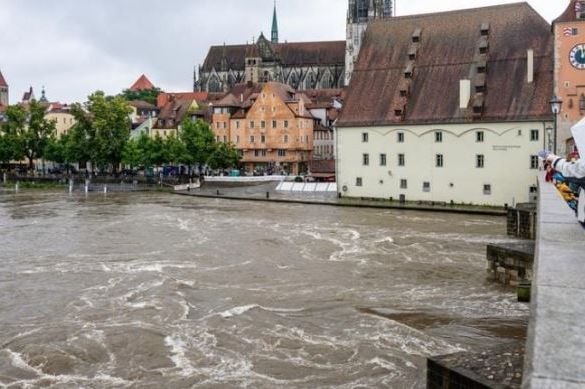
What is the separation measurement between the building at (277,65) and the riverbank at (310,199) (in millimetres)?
60160

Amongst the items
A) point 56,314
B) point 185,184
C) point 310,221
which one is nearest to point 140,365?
point 56,314

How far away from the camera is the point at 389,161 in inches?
2026

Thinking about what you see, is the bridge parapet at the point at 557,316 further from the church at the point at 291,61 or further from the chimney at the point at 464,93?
the church at the point at 291,61

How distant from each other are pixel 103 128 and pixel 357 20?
52.7m

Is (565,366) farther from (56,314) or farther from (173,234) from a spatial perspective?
(173,234)

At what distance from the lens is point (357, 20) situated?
122 m

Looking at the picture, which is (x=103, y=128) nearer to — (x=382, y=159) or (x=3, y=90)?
(x=382, y=159)

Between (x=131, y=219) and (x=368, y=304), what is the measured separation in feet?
85.5

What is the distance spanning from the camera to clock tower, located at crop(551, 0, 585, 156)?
43.4 meters

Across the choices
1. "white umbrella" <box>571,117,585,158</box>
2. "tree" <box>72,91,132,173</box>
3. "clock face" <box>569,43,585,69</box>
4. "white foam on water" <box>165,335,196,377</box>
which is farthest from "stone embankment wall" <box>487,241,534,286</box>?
"tree" <box>72,91,132,173</box>

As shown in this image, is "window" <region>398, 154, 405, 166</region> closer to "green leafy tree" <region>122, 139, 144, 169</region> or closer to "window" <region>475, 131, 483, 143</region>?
"window" <region>475, 131, 483, 143</region>

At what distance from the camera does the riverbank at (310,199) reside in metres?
45.7

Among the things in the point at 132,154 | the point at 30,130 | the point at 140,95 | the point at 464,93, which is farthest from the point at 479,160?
the point at 140,95

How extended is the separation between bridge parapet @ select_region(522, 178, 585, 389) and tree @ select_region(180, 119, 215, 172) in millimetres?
62346
